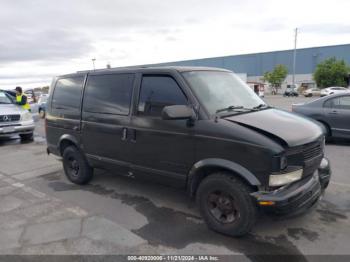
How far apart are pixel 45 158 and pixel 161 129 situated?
504cm

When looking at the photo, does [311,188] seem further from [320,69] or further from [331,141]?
[320,69]

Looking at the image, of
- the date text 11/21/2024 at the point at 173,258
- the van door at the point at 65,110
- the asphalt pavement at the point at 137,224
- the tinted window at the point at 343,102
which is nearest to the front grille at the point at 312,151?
the asphalt pavement at the point at 137,224

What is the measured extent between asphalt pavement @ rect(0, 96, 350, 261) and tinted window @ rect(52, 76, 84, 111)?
1489mm

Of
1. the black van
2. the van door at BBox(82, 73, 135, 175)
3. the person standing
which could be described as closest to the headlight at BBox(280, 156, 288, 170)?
the black van

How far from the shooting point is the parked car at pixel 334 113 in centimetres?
757

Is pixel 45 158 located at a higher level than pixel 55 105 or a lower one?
lower

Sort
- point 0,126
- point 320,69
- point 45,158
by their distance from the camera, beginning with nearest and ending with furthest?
point 45,158
point 0,126
point 320,69

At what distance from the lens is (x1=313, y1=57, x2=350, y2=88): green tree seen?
154 ft

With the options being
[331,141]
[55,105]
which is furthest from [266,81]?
[55,105]

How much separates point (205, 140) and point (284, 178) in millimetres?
940

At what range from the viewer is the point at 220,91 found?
3.75 m

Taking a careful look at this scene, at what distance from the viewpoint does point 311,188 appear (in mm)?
3172

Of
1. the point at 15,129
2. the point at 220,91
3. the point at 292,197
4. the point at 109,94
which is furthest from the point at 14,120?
the point at 292,197

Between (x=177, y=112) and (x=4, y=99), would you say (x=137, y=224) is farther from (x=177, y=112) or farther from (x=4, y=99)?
(x=4, y=99)
